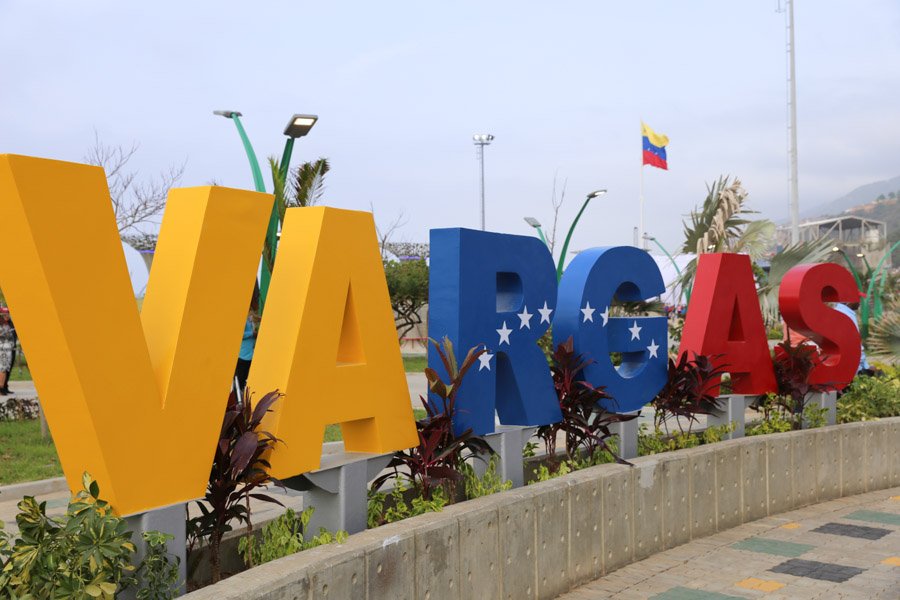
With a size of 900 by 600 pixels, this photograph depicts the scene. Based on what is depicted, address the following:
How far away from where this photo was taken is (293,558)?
5016 millimetres

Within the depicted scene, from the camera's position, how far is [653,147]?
49938mm

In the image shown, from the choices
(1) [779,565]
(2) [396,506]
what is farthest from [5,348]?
(1) [779,565]

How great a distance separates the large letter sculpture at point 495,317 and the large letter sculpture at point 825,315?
153 inches

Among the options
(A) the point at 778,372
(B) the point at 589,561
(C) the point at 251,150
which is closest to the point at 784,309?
(A) the point at 778,372

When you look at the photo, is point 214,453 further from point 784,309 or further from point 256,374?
point 784,309

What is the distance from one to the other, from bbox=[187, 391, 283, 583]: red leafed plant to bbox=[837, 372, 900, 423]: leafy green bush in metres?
8.84

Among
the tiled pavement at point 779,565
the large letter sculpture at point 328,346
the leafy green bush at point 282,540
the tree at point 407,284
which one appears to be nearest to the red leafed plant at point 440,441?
the large letter sculpture at point 328,346

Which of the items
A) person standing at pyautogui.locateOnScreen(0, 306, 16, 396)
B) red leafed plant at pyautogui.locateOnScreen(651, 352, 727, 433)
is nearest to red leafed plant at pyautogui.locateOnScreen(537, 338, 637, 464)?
red leafed plant at pyautogui.locateOnScreen(651, 352, 727, 433)

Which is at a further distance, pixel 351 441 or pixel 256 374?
pixel 351 441

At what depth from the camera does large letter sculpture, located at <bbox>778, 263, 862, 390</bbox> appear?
1052cm

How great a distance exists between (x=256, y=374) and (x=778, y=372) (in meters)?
7.05

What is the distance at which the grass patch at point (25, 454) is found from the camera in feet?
37.3

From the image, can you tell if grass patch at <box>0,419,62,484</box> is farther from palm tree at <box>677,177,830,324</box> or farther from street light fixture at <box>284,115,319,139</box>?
palm tree at <box>677,177,830,324</box>

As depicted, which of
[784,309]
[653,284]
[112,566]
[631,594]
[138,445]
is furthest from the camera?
[784,309]
